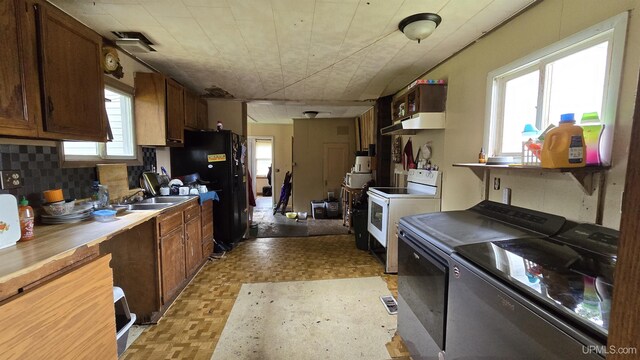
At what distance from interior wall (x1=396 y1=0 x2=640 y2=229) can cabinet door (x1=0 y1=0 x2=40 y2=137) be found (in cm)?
277

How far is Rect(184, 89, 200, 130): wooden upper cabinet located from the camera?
327 cm

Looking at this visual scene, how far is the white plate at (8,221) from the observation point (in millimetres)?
1189

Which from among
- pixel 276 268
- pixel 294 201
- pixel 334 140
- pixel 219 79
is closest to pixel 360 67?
pixel 219 79

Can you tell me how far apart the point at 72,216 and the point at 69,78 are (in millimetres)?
845

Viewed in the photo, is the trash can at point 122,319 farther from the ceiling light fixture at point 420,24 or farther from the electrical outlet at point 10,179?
the ceiling light fixture at point 420,24

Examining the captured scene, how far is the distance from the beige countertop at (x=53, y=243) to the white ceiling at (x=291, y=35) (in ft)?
4.57

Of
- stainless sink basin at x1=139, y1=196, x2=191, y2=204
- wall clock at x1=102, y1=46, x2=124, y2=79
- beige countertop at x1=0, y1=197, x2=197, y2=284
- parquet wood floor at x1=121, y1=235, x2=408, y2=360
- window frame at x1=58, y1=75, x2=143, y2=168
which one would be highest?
wall clock at x1=102, y1=46, x2=124, y2=79

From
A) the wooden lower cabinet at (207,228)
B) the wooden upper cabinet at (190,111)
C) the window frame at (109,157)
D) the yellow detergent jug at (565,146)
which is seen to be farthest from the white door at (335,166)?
the yellow detergent jug at (565,146)

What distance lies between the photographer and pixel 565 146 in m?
1.22

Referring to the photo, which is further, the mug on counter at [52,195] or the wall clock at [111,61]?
the wall clock at [111,61]

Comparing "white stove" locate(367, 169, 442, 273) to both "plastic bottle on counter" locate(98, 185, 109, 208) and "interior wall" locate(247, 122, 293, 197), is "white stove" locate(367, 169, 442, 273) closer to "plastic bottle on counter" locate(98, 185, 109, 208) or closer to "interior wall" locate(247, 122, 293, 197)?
"plastic bottle on counter" locate(98, 185, 109, 208)

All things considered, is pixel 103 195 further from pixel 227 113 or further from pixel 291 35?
pixel 227 113

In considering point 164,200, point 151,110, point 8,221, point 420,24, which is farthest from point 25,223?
point 420,24

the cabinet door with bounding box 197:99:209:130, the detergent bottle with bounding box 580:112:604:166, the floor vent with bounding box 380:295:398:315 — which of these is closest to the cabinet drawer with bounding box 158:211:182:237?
the cabinet door with bounding box 197:99:209:130
